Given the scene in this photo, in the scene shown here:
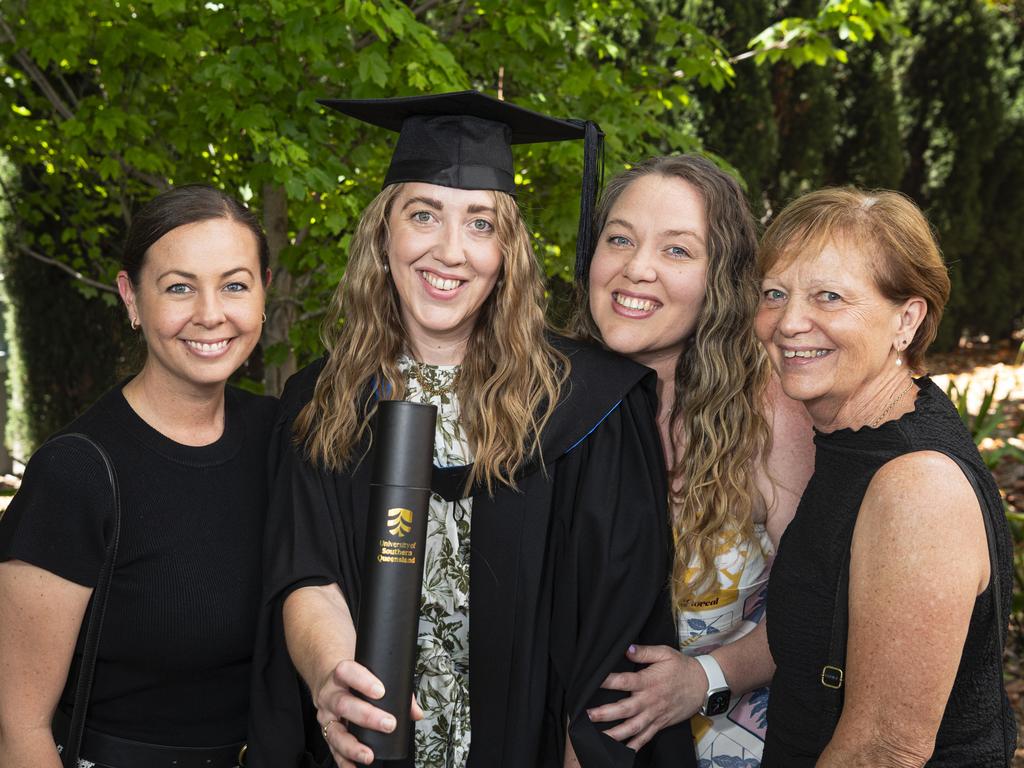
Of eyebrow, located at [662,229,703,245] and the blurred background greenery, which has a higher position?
the blurred background greenery

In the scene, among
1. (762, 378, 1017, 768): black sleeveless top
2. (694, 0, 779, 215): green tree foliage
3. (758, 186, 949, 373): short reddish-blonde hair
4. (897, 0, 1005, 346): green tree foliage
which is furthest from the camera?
(897, 0, 1005, 346): green tree foliage

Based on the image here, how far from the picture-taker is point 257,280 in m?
2.54

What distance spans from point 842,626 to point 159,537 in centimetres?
146

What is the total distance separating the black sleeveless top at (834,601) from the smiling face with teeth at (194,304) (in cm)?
136

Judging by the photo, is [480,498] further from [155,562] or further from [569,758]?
[155,562]

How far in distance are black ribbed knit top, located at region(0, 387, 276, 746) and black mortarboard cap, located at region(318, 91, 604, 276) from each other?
86 cm

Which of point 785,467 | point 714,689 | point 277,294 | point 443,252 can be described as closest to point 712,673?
point 714,689

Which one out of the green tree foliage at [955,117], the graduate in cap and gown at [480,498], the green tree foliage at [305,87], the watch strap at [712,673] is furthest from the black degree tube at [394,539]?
the green tree foliage at [955,117]

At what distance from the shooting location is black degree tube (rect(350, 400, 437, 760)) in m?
1.61

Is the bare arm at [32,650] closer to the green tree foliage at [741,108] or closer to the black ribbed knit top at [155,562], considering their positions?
the black ribbed knit top at [155,562]

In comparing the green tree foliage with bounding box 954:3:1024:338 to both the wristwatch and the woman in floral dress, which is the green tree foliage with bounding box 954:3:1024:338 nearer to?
the woman in floral dress

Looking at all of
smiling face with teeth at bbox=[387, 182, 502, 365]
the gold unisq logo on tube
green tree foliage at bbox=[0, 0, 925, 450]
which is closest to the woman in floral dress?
smiling face with teeth at bbox=[387, 182, 502, 365]

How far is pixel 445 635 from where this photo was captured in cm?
240

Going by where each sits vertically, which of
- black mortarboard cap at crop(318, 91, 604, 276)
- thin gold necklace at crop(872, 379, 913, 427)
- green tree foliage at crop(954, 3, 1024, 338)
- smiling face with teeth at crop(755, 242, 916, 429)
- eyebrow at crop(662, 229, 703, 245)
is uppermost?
green tree foliage at crop(954, 3, 1024, 338)
